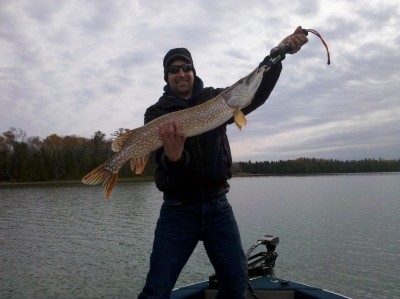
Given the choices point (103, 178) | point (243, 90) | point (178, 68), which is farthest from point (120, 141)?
point (243, 90)

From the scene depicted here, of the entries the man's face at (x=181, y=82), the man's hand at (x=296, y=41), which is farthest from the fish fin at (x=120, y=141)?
the man's hand at (x=296, y=41)

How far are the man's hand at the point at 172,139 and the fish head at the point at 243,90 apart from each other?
22.5 inches

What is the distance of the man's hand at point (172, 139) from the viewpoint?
10.3ft

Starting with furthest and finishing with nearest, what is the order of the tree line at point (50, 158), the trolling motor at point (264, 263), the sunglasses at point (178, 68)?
the tree line at point (50, 158) → the trolling motor at point (264, 263) → the sunglasses at point (178, 68)

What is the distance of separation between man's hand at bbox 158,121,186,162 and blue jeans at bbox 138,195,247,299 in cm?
47

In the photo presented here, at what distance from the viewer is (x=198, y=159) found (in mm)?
3338

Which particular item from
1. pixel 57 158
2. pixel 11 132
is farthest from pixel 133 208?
pixel 11 132

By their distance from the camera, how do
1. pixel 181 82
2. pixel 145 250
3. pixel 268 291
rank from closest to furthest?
pixel 181 82
pixel 268 291
pixel 145 250

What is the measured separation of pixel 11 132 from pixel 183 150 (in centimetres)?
9714

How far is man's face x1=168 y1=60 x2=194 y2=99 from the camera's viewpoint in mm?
3625

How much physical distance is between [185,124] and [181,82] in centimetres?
56

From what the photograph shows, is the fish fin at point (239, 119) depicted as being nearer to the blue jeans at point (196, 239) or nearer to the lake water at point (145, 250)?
the blue jeans at point (196, 239)

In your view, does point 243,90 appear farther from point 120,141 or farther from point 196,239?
point 196,239

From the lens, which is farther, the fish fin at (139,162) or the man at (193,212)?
the fish fin at (139,162)
